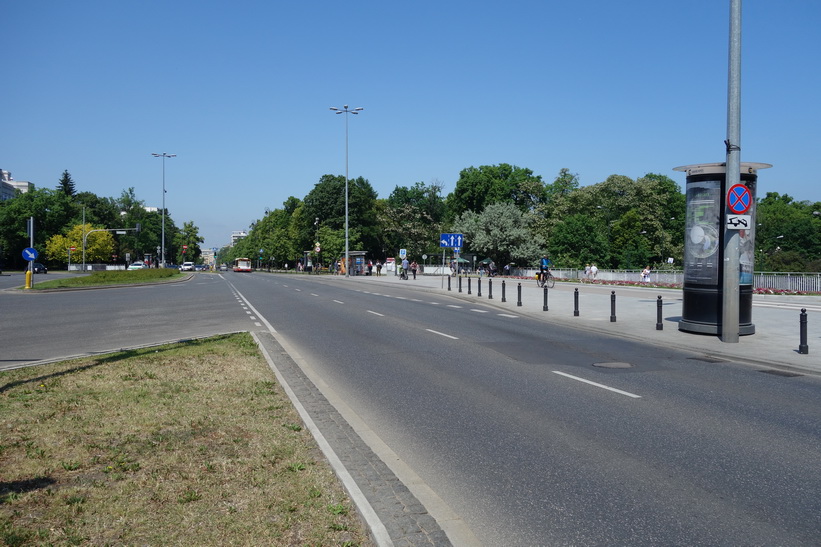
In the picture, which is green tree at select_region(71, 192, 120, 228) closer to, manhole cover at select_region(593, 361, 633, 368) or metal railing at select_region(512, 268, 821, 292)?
metal railing at select_region(512, 268, 821, 292)

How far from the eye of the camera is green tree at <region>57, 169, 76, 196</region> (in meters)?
132

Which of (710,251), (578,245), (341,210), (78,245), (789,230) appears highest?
(341,210)

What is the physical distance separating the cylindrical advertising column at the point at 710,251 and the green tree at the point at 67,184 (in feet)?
465

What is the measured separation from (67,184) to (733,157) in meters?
144

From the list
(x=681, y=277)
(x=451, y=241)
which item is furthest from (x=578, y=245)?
(x=451, y=241)

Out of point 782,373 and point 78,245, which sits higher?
point 78,245

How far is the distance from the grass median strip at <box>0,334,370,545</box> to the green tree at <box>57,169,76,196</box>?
142 m

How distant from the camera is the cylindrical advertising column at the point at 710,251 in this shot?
47.1ft

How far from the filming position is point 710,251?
14.7m

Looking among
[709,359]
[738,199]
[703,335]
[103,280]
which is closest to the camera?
[709,359]

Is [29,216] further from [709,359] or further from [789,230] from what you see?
[789,230]

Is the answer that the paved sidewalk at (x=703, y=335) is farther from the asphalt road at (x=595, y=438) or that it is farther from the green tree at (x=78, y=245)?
the green tree at (x=78, y=245)

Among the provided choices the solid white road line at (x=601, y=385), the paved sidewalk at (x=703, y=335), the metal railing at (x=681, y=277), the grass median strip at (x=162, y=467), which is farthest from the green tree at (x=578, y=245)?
the grass median strip at (x=162, y=467)

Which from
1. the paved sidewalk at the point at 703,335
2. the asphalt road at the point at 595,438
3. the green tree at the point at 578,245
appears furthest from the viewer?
the green tree at the point at 578,245
